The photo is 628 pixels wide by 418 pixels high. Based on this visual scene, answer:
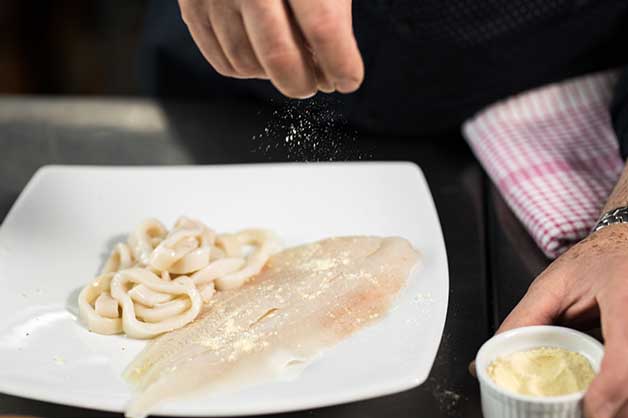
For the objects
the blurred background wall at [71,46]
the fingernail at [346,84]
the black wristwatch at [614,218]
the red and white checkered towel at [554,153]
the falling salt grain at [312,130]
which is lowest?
the blurred background wall at [71,46]

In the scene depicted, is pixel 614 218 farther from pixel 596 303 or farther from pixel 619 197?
pixel 596 303

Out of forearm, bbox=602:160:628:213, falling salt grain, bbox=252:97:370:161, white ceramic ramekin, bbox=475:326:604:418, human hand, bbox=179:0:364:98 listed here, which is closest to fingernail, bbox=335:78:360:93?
human hand, bbox=179:0:364:98

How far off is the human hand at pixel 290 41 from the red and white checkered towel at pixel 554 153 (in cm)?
56

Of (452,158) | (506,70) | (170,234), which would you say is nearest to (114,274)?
(170,234)

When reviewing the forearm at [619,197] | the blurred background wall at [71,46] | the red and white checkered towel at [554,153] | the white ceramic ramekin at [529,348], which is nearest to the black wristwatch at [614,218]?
the forearm at [619,197]

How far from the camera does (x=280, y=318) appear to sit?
1204 millimetres

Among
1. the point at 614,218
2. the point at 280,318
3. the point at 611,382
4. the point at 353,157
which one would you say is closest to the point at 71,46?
the point at 353,157

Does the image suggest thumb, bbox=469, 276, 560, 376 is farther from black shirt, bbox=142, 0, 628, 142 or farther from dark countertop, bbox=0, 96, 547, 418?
black shirt, bbox=142, 0, 628, 142

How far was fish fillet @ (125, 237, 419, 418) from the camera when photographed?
1.08 m

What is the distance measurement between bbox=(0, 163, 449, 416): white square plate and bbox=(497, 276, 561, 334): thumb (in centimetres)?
10

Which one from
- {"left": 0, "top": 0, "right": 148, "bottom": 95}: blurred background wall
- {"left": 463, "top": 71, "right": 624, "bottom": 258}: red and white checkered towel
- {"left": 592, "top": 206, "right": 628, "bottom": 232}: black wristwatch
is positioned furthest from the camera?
{"left": 0, "top": 0, "right": 148, "bottom": 95}: blurred background wall

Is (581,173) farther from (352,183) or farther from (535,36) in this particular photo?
(352,183)

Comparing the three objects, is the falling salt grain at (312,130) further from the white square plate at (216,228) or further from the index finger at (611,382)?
the index finger at (611,382)

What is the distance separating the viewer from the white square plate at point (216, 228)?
105 centimetres
